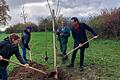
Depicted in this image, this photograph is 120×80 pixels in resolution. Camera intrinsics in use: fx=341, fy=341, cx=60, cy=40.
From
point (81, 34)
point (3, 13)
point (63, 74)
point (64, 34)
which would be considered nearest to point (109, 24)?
point (64, 34)

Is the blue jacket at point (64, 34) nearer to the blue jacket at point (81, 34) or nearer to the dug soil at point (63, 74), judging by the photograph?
the dug soil at point (63, 74)

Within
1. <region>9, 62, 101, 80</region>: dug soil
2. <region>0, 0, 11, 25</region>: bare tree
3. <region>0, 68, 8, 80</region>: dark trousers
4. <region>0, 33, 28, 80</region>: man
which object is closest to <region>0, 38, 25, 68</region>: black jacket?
<region>0, 33, 28, 80</region>: man

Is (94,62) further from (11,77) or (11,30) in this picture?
(11,30)

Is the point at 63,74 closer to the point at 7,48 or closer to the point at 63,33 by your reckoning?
the point at 63,33

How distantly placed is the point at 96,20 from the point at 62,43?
53.1 feet

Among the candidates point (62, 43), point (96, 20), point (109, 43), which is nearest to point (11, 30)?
point (96, 20)

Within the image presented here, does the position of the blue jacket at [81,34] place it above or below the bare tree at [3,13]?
above

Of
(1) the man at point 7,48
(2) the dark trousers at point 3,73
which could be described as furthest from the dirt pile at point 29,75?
(1) the man at point 7,48

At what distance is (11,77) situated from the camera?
39.4ft

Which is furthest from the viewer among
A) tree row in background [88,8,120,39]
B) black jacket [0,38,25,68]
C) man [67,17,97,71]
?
tree row in background [88,8,120,39]

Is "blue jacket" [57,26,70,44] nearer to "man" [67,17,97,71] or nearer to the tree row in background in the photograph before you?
"man" [67,17,97,71]

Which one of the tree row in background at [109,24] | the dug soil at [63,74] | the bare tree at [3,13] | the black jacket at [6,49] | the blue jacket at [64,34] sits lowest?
the bare tree at [3,13]

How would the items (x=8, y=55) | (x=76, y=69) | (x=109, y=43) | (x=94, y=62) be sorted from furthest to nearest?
(x=109, y=43), (x=94, y=62), (x=76, y=69), (x=8, y=55)

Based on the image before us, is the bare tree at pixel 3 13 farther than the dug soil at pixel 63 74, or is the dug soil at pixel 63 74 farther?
the bare tree at pixel 3 13
